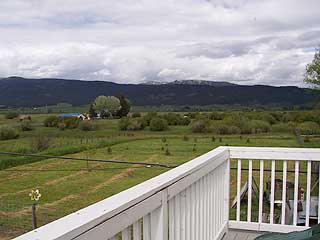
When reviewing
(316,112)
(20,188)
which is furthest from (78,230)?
(20,188)

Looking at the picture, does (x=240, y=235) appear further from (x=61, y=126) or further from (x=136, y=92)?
(x=136, y=92)

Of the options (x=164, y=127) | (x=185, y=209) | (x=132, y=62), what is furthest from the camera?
(x=164, y=127)

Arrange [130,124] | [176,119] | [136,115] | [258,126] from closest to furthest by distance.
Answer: [258,126], [130,124], [176,119], [136,115]

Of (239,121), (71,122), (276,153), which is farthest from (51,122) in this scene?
(276,153)

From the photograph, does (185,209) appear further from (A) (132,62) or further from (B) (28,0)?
(A) (132,62)

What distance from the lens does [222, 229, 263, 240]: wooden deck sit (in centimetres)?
291

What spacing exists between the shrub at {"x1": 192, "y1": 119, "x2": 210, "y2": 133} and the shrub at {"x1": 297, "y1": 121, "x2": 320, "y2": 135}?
42.9 ft

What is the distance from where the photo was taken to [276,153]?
2834mm

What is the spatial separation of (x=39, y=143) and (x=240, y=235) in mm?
25644

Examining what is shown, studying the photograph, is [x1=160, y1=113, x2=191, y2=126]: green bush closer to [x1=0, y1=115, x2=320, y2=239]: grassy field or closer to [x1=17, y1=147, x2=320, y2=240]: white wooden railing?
[x1=0, y1=115, x2=320, y2=239]: grassy field

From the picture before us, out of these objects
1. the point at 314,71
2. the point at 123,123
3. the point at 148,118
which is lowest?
the point at 123,123

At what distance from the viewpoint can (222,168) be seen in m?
2.78

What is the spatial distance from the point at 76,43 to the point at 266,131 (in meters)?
14.6

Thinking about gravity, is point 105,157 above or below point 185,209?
below
